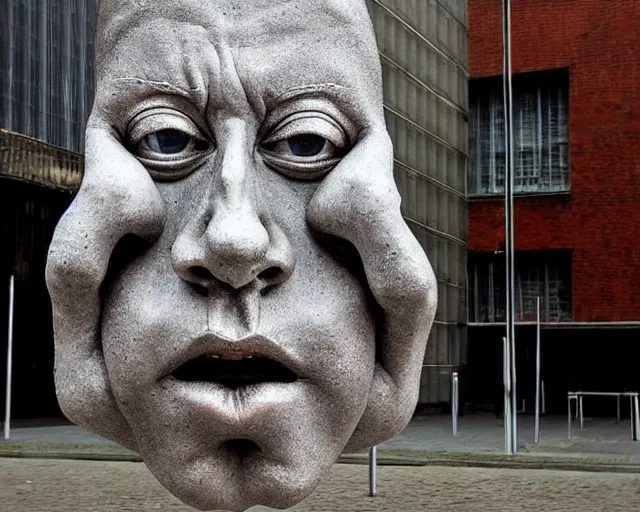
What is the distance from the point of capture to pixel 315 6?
3.79 metres

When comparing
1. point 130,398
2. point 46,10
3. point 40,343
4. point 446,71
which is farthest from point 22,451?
point 446,71

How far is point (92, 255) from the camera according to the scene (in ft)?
11.6

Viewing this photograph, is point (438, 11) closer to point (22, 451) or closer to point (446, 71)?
point (446, 71)

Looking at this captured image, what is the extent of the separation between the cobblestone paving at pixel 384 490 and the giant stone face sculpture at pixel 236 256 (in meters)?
5.78

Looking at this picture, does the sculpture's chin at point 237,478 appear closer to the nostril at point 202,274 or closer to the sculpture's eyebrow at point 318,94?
the nostril at point 202,274

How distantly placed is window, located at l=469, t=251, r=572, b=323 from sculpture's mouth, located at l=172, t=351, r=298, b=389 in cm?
2027

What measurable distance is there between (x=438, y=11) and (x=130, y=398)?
19.2 meters

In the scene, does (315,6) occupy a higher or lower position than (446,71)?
lower

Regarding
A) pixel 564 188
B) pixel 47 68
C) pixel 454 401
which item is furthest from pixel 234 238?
pixel 564 188

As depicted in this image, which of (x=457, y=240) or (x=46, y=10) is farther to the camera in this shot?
(x=457, y=240)

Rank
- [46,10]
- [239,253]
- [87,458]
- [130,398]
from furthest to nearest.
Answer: [46,10] → [87,458] → [130,398] → [239,253]

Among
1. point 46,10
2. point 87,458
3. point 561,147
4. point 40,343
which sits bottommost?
point 87,458

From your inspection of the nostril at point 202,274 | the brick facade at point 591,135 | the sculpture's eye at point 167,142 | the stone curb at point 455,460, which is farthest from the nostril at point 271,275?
the brick facade at point 591,135

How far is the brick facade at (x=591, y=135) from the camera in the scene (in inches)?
896
